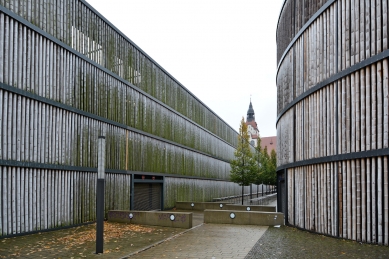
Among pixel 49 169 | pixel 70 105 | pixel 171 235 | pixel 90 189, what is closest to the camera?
pixel 171 235

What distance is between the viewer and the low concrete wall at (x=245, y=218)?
18.5m

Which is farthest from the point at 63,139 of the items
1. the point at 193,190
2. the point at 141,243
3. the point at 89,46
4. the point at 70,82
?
the point at 193,190

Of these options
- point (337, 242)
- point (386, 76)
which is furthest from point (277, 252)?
point (386, 76)

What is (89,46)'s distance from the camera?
19.4 meters

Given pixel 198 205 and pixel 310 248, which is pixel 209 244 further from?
pixel 198 205

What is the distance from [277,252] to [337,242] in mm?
2621

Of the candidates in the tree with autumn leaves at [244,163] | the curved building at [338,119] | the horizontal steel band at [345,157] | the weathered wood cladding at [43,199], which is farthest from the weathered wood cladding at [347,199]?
the tree with autumn leaves at [244,163]

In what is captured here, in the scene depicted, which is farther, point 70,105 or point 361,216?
point 70,105

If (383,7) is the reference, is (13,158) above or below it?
below

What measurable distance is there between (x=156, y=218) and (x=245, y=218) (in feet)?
14.1

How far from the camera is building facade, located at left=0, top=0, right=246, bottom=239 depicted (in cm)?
1430

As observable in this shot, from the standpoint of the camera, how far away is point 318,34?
49.6 feet

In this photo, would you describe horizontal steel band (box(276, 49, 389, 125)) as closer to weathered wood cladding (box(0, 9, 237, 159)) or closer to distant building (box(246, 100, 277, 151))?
weathered wood cladding (box(0, 9, 237, 159))

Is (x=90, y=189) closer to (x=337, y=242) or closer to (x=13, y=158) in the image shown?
(x=13, y=158)
